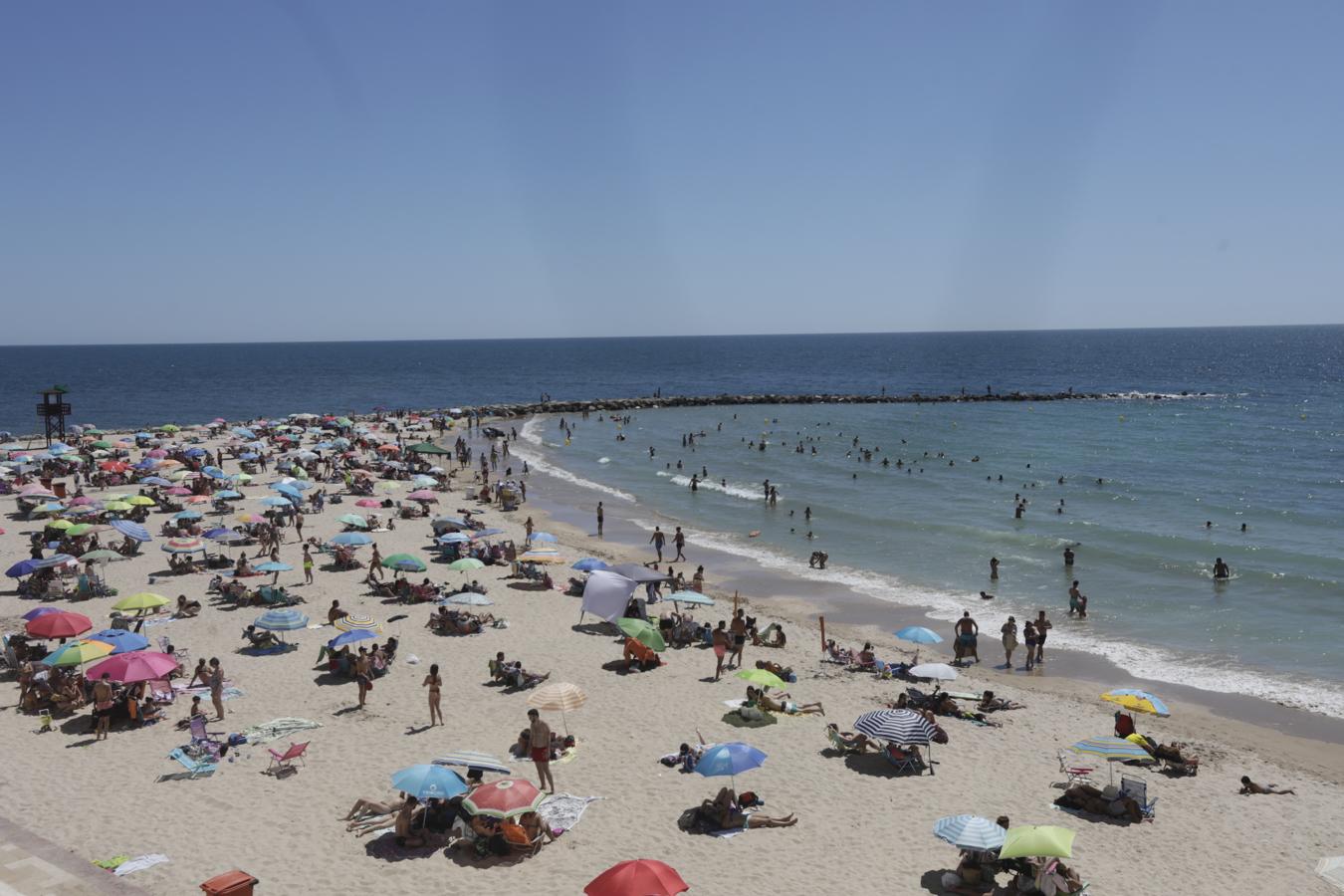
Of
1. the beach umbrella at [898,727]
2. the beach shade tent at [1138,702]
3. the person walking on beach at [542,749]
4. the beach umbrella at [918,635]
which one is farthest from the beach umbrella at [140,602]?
the beach shade tent at [1138,702]

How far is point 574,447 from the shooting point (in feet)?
190

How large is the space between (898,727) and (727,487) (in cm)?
3007

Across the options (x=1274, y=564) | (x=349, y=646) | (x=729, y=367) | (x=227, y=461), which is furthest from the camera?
(x=729, y=367)

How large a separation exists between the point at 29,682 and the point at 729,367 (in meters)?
148

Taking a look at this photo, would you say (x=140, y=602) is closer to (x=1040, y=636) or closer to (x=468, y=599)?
(x=468, y=599)

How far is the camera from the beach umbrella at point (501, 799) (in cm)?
1053

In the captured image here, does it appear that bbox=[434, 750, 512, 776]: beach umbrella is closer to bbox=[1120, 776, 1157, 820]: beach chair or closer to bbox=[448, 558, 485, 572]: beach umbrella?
bbox=[1120, 776, 1157, 820]: beach chair

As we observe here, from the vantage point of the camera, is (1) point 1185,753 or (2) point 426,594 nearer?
(1) point 1185,753

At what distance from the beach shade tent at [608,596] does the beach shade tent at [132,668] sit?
8.19m

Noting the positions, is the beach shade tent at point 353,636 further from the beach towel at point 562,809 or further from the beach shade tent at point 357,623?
the beach towel at point 562,809

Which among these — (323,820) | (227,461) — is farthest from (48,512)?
(323,820)

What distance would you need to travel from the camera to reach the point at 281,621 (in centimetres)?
1762

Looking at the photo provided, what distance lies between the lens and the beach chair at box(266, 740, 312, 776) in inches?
493

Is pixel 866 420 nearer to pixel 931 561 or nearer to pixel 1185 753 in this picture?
pixel 931 561
